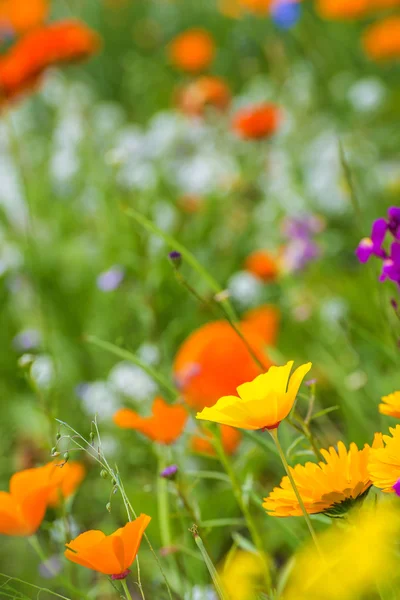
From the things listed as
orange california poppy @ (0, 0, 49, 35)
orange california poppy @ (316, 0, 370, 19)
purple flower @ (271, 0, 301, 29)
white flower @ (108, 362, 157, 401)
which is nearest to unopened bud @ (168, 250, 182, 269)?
white flower @ (108, 362, 157, 401)

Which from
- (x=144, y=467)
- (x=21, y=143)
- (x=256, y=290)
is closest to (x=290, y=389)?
(x=144, y=467)

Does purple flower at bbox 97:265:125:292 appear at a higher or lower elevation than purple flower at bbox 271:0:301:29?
higher

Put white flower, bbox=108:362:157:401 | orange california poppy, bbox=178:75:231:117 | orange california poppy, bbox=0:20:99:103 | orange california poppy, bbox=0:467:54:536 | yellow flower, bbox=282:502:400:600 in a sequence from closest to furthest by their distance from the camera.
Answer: yellow flower, bbox=282:502:400:600 < orange california poppy, bbox=0:467:54:536 < white flower, bbox=108:362:157:401 < orange california poppy, bbox=0:20:99:103 < orange california poppy, bbox=178:75:231:117

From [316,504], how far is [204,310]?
98 centimetres

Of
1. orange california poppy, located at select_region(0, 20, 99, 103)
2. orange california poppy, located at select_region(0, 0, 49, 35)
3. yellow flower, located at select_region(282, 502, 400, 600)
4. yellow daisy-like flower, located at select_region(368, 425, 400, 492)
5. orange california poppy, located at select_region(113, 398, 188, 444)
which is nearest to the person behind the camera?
yellow flower, located at select_region(282, 502, 400, 600)

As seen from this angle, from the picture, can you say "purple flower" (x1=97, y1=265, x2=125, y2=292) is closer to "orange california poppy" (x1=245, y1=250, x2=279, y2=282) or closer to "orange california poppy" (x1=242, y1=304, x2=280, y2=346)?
"orange california poppy" (x1=242, y1=304, x2=280, y2=346)

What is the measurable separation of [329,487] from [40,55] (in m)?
1.36

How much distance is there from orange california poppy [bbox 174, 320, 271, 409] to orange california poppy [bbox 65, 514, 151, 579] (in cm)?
46

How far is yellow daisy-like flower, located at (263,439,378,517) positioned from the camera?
1.35 feet

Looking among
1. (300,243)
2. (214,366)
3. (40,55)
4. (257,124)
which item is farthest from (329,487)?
(40,55)

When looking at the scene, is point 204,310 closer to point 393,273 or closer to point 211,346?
point 211,346

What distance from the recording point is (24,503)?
19.8 inches

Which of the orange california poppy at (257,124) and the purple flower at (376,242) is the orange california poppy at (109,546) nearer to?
the purple flower at (376,242)

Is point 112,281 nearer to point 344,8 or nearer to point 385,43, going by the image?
point 385,43
